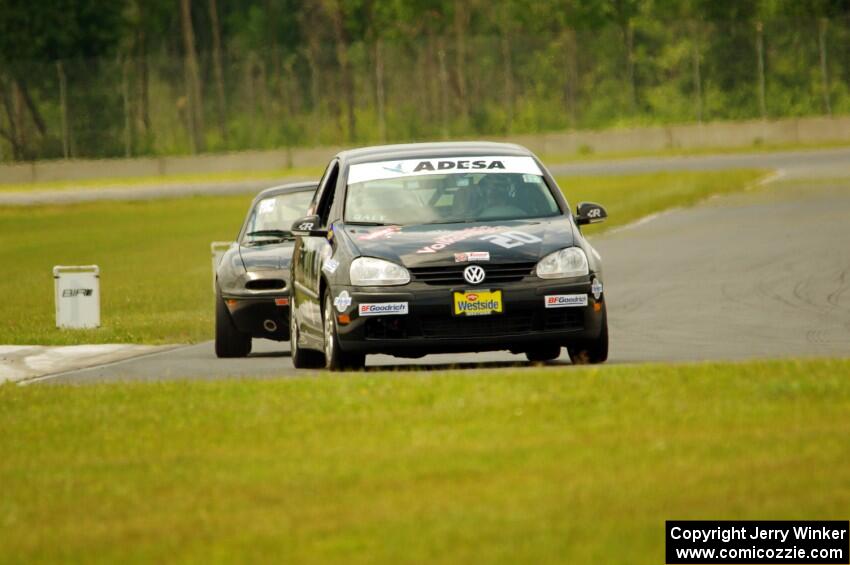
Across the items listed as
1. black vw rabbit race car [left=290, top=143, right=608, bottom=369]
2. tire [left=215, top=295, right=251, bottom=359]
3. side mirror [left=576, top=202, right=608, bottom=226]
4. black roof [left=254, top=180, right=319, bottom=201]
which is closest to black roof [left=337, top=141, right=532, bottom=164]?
black vw rabbit race car [left=290, top=143, right=608, bottom=369]

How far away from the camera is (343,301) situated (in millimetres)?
13312

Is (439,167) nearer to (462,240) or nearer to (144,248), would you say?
(462,240)

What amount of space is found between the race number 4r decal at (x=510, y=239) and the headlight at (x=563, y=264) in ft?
0.64

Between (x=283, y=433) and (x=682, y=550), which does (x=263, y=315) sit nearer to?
(x=283, y=433)

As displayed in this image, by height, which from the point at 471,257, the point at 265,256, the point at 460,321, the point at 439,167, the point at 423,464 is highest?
the point at 439,167

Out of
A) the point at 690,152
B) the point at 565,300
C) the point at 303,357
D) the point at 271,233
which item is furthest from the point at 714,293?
the point at 690,152

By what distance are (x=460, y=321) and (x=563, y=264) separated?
81 centimetres

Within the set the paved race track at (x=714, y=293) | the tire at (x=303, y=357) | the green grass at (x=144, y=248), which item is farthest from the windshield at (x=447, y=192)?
the green grass at (x=144, y=248)

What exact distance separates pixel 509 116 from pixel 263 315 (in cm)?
4863

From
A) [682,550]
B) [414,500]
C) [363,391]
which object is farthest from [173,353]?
[682,550]

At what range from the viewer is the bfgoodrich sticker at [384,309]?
42.9 feet

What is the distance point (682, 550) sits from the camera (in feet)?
Result: 21.7

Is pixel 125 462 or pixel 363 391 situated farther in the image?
pixel 363 391

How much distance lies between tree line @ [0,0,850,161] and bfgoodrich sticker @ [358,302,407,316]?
49684 mm
